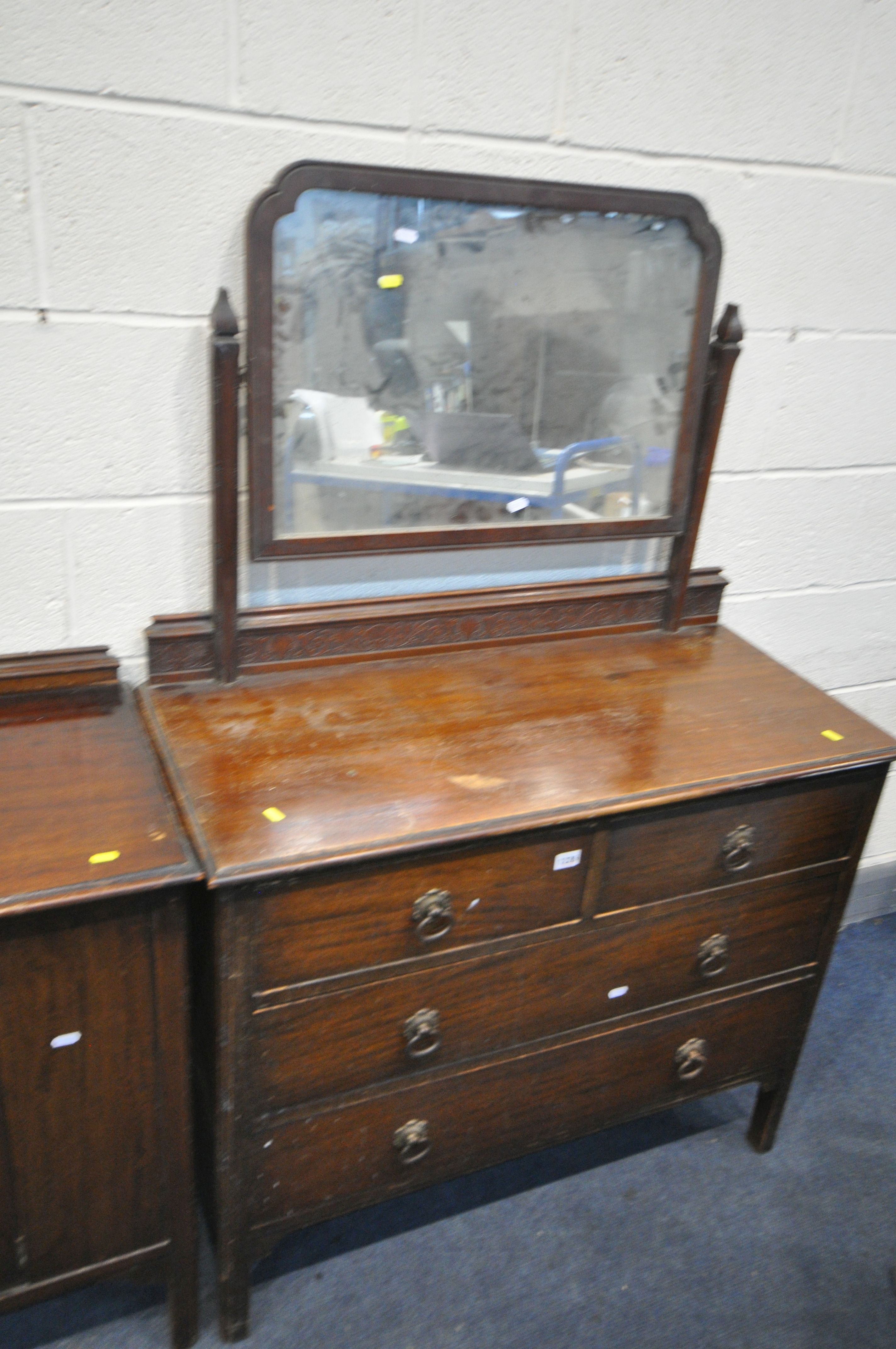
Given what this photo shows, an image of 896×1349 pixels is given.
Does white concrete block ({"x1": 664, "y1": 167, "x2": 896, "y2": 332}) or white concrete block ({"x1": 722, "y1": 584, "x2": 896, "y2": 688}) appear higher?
white concrete block ({"x1": 664, "y1": 167, "x2": 896, "y2": 332})

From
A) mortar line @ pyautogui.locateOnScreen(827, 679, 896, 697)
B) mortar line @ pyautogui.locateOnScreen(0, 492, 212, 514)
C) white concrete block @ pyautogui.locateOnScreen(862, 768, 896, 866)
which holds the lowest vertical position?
white concrete block @ pyautogui.locateOnScreen(862, 768, 896, 866)

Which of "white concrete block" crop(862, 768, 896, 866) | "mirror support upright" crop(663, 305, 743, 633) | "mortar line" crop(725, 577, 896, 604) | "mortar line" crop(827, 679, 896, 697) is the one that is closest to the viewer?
"mirror support upright" crop(663, 305, 743, 633)

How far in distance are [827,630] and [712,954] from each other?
0.84 meters

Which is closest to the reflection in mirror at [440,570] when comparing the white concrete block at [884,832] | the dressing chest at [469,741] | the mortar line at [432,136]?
the dressing chest at [469,741]

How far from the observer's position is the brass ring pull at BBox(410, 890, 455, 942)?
4.20 ft

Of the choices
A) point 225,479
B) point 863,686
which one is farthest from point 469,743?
point 863,686

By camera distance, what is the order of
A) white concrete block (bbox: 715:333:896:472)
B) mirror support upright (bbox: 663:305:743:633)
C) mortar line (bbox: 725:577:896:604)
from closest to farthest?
mirror support upright (bbox: 663:305:743:633), white concrete block (bbox: 715:333:896:472), mortar line (bbox: 725:577:896:604)

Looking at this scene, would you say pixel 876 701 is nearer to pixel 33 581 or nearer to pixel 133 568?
pixel 133 568

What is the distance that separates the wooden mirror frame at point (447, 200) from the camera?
52.0 inches

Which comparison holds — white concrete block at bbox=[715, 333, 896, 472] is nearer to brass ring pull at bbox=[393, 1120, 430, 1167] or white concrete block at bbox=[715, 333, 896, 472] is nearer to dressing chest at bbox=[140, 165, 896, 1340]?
dressing chest at bbox=[140, 165, 896, 1340]

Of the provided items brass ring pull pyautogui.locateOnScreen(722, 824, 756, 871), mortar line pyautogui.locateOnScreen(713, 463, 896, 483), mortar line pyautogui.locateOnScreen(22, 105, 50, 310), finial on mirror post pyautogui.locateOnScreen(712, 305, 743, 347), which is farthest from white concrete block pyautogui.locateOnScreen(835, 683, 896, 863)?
mortar line pyautogui.locateOnScreen(22, 105, 50, 310)

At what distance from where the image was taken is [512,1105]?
4.98ft

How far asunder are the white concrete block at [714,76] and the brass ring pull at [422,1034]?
1285 mm

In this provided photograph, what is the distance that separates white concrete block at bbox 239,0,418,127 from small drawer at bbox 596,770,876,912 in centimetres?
103
